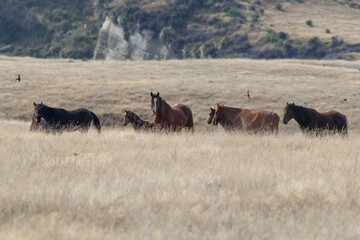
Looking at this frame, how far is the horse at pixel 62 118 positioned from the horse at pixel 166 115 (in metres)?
2.19

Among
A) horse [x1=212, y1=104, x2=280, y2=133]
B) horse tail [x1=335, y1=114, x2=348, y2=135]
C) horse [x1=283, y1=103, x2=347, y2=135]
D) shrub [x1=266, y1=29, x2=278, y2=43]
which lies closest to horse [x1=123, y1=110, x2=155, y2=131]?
horse [x1=212, y1=104, x2=280, y2=133]

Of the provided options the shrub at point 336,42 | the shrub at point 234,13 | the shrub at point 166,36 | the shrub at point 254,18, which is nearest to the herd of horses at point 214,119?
the shrub at point 336,42

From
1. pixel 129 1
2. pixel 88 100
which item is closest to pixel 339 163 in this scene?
pixel 88 100

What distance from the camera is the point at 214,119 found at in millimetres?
20375

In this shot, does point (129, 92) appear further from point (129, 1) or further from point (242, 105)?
point (129, 1)

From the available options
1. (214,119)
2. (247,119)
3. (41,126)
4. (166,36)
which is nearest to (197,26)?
(166,36)

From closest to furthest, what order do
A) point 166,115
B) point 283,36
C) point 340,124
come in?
point 166,115
point 340,124
point 283,36

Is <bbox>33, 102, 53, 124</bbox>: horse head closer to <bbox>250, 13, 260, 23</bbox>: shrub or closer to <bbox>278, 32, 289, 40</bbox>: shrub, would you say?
<bbox>278, 32, 289, 40</bbox>: shrub

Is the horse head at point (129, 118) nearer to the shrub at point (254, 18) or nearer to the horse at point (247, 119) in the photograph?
the horse at point (247, 119)

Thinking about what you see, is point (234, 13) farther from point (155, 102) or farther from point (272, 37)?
point (155, 102)

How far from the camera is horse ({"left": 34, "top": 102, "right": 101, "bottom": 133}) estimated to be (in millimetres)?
18516

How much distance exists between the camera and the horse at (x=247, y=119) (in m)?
19.9

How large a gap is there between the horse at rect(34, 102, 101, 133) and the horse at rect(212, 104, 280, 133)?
4429 mm

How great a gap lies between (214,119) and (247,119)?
3.82 ft
